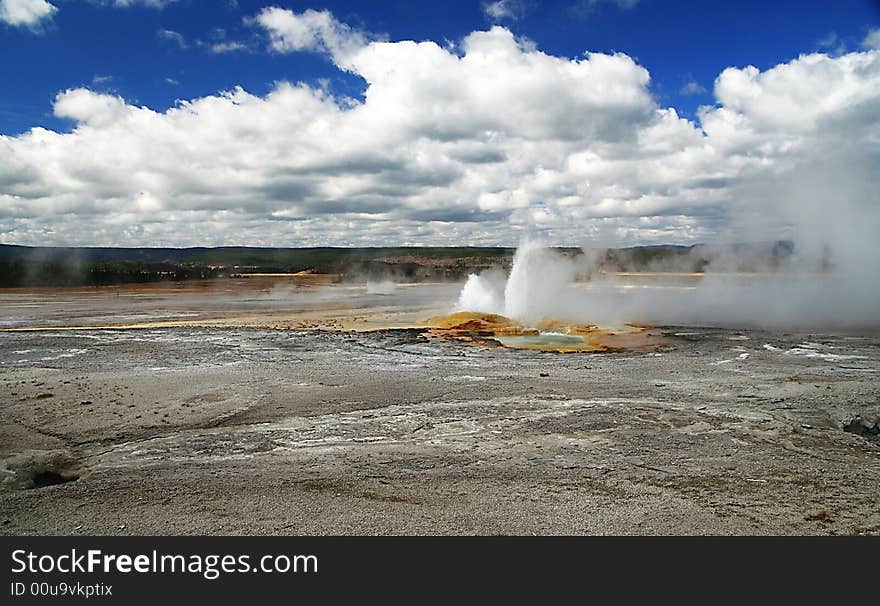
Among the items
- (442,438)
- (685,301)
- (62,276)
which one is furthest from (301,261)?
(442,438)

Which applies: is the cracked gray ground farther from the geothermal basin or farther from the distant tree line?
the distant tree line

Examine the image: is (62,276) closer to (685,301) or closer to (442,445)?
(685,301)

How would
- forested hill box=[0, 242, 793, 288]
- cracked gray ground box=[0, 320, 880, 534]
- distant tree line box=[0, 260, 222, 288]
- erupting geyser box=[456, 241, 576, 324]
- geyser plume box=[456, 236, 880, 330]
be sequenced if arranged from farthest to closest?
distant tree line box=[0, 260, 222, 288] < forested hill box=[0, 242, 793, 288] < erupting geyser box=[456, 241, 576, 324] < geyser plume box=[456, 236, 880, 330] < cracked gray ground box=[0, 320, 880, 534]

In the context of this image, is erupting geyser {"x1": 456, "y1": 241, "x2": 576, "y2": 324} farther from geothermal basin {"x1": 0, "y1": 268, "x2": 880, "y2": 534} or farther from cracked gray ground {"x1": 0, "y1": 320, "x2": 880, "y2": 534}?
cracked gray ground {"x1": 0, "y1": 320, "x2": 880, "y2": 534}

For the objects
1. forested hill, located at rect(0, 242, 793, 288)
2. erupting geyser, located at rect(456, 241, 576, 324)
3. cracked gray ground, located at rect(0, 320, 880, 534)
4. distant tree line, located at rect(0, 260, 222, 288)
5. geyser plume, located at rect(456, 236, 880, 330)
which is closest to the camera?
cracked gray ground, located at rect(0, 320, 880, 534)

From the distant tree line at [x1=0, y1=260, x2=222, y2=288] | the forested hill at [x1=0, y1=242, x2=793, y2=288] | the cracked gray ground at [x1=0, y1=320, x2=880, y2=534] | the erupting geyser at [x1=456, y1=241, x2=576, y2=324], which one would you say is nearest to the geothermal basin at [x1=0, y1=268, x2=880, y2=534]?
the cracked gray ground at [x1=0, y1=320, x2=880, y2=534]

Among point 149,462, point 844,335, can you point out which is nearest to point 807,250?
point 844,335

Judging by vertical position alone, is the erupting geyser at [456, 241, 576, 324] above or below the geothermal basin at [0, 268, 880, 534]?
above

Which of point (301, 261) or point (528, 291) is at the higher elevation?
point (301, 261)

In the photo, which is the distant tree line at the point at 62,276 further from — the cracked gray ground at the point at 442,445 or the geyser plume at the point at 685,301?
the cracked gray ground at the point at 442,445

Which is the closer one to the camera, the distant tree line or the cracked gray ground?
the cracked gray ground

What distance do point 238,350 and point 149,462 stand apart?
36.0 feet

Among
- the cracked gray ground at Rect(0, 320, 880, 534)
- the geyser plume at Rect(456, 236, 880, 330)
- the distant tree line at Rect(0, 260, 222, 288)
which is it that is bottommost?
the cracked gray ground at Rect(0, 320, 880, 534)

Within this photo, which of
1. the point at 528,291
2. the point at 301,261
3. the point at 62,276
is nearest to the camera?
the point at 528,291
